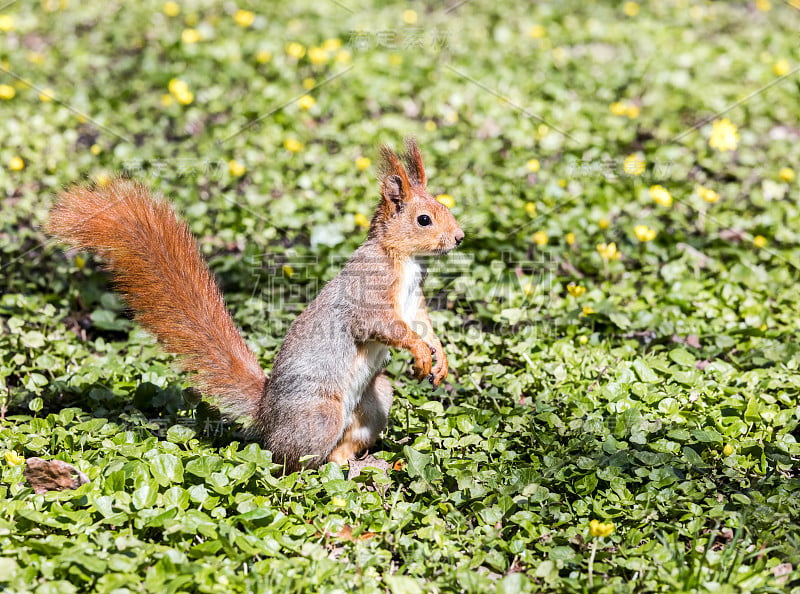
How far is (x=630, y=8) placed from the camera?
22.4ft

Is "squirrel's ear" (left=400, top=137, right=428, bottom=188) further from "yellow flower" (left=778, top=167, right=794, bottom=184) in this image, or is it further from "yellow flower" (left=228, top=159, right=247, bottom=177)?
"yellow flower" (left=778, top=167, right=794, bottom=184)

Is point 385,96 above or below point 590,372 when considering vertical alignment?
above

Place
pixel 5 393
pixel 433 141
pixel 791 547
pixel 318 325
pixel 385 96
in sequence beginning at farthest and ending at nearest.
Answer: pixel 385 96
pixel 433 141
pixel 5 393
pixel 318 325
pixel 791 547

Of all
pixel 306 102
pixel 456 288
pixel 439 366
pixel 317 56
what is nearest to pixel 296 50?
pixel 317 56

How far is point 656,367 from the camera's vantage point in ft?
10.6

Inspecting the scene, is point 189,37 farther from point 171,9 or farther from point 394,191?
point 394,191

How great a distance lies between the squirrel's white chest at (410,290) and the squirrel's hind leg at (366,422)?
0.24 metres

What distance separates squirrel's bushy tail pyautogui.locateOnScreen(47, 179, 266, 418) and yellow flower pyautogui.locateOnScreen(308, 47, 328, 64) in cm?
321

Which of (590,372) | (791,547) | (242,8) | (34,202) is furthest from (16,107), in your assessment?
(791,547)

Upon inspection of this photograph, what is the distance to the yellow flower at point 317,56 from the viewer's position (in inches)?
227

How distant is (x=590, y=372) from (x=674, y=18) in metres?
4.33

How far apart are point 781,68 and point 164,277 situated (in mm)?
4696

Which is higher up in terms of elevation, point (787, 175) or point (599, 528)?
point (787, 175)

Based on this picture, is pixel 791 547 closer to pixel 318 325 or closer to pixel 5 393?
pixel 318 325
